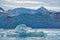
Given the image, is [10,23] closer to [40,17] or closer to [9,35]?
[40,17]

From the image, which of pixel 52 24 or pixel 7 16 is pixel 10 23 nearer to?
pixel 7 16

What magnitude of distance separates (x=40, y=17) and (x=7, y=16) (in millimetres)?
1804

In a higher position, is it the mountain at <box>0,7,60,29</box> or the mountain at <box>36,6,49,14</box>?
the mountain at <box>36,6,49,14</box>

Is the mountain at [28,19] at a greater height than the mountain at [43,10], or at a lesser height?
lesser

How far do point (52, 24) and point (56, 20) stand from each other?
45 centimetres

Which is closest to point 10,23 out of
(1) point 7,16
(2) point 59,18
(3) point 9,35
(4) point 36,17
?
(1) point 7,16

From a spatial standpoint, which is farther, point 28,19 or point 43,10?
point 28,19

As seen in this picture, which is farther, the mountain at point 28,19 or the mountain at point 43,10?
the mountain at point 28,19

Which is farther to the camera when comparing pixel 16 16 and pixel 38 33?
pixel 16 16

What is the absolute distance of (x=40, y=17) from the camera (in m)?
16.6

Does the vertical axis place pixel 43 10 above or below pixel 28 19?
above

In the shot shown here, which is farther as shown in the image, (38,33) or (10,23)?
(10,23)

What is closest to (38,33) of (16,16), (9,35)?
(9,35)

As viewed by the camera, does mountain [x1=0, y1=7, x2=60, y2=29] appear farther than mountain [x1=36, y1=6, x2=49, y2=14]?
Yes
